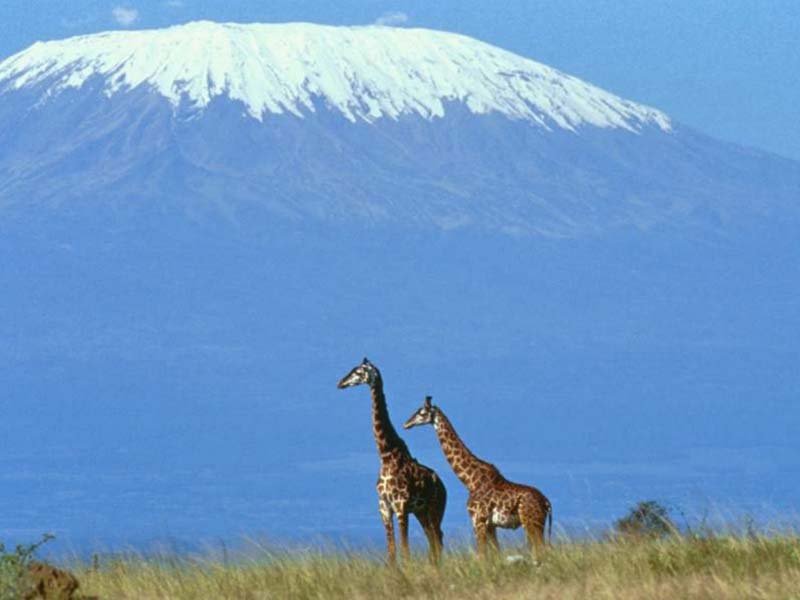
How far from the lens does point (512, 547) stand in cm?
1625

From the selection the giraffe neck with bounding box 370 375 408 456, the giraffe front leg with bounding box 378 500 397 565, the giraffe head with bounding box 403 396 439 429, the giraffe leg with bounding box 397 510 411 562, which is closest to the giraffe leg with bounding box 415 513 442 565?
the giraffe leg with bounding box 397 510 411 562

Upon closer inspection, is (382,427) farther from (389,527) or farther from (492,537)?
(492,537)

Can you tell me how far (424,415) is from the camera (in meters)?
18.2

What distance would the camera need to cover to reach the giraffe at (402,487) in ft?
54.6

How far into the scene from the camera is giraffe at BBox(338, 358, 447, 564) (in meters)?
16.6

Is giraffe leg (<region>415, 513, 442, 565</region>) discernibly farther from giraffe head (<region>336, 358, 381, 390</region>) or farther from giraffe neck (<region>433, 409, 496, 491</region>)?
giraffe head (<region>336, 358, 381, 390</region>)

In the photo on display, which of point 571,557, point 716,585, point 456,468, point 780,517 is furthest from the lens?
point 456,468

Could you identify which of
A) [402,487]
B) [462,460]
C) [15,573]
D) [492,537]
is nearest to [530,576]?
[492,537]

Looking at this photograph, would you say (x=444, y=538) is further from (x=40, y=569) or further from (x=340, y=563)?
(x=40, y=569)

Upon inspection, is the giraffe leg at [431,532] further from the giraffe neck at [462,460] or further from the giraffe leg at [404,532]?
the giraffe neck at [462,460]

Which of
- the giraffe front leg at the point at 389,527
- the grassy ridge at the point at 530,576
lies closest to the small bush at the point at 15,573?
the grassy ridge at the point at 530,576

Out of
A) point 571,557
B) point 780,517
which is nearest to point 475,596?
point 571,557

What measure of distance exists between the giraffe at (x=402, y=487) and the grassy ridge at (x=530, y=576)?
66 cm

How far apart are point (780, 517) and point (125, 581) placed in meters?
4.93
